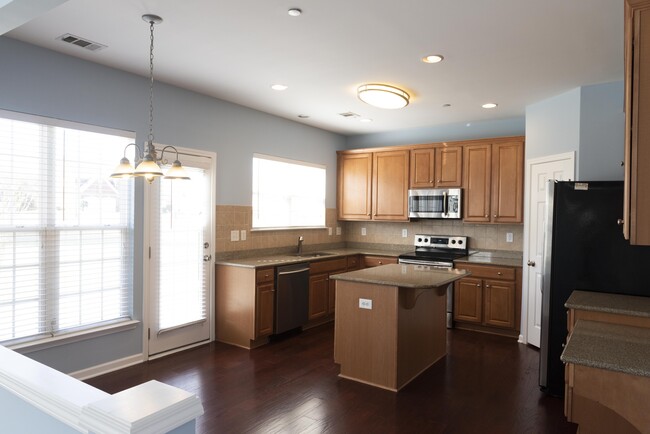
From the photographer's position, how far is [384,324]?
3475mm

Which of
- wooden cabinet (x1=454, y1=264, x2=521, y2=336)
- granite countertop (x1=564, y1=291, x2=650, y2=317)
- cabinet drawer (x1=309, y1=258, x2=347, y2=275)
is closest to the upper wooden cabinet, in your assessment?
granite countertop (x1=564, y1=291, x2=650, y2=317)

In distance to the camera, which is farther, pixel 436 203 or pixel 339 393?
pixel 436 203

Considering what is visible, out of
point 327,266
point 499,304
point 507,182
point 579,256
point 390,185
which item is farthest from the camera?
point 390,185

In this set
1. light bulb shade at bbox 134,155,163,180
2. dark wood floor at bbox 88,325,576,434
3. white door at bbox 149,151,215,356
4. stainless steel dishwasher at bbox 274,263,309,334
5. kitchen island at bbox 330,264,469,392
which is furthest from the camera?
stainless steel dishwasher at bbox 274,263,309,334

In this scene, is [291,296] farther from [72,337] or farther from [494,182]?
[494,182]

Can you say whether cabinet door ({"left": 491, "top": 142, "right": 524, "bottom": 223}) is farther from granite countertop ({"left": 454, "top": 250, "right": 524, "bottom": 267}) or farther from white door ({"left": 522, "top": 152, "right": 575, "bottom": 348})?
granite countertop ({"left": 454, "top": 250, "right": 524, "bottom": 267})

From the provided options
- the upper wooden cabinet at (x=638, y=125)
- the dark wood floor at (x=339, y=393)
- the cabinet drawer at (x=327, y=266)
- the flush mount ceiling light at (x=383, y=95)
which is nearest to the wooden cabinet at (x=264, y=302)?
the dark wood floor at (x=339, y=393)

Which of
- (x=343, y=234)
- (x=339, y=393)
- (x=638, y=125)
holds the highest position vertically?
(x=638, y=125)

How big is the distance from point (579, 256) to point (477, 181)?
2.31 meters

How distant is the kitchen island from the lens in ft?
11.3

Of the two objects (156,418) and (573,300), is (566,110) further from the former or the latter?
(156,418)

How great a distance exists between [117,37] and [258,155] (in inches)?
92.0

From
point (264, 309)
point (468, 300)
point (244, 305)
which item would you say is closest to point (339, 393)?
point (264, 309)

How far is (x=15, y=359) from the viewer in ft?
5.00
